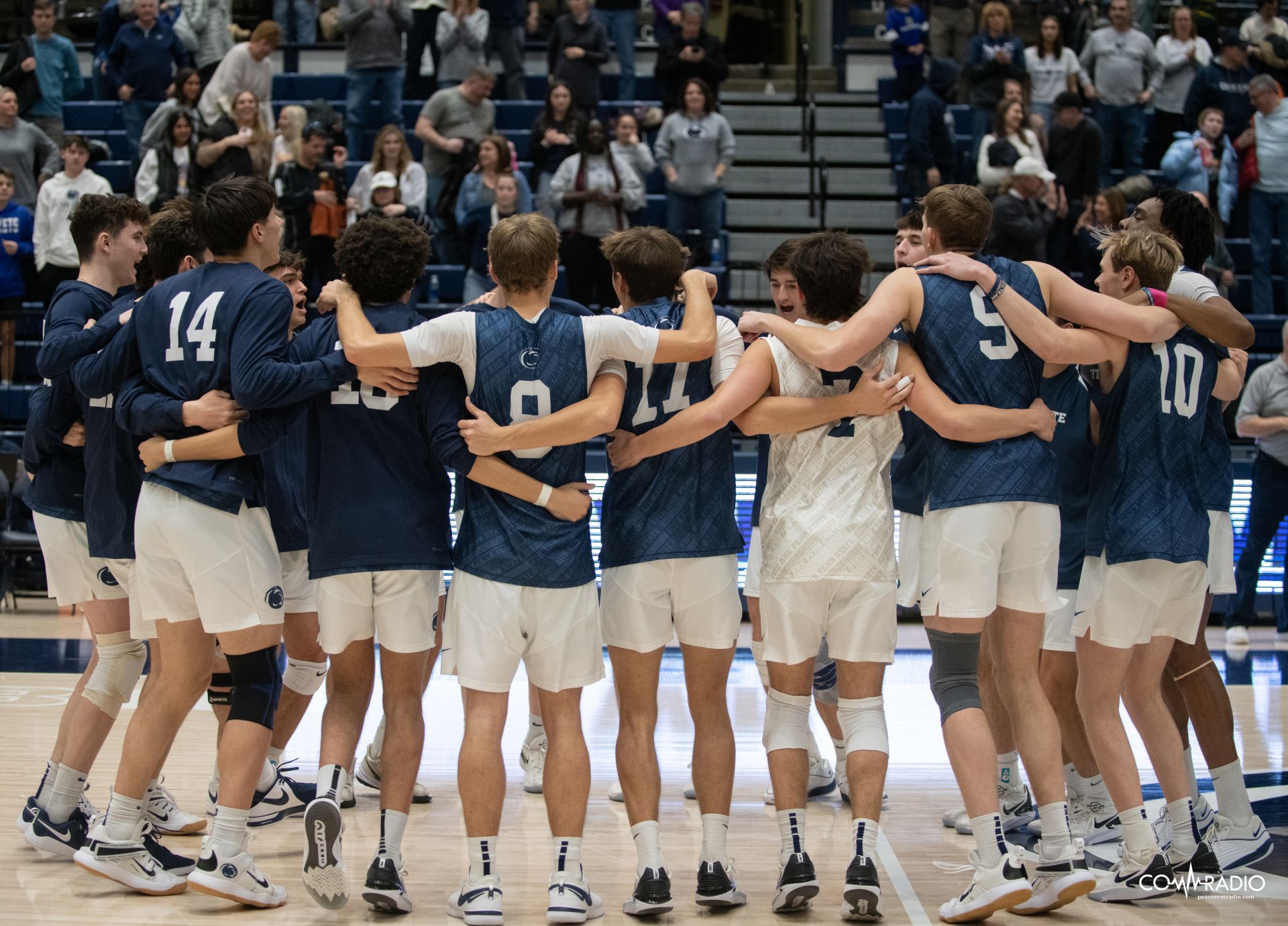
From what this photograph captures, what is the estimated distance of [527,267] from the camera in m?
4.36

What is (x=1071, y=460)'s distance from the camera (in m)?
5.38

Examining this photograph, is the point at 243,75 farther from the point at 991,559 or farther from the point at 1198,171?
the point at 991,559

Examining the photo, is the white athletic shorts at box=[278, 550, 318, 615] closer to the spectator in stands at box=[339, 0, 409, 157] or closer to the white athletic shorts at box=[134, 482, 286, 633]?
the white athletic shorts at box=[134, 482, 286, 633]

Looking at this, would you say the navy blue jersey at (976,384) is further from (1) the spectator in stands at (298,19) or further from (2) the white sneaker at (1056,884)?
(1) the spectator in stands at (298,19)

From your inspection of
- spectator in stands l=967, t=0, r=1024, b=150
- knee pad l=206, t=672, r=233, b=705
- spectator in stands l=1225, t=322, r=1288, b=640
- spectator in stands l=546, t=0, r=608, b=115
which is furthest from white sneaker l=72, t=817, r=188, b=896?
spectator in stands l=967, t=0, r=1024, b=150

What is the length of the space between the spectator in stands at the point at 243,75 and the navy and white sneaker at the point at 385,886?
9.55 m

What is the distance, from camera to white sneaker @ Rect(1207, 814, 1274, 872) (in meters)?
5.02

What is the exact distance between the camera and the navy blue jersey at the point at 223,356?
4352mm

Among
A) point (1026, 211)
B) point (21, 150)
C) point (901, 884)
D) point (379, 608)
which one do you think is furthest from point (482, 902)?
point (21, 150)

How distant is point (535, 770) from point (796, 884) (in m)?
1.92

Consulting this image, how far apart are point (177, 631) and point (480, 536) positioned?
3.58 feet

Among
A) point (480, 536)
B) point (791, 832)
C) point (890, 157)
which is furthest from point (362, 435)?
point (890, 157)

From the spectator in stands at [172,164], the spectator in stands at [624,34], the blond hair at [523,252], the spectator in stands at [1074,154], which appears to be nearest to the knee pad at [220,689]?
the blond hair at [523,252]

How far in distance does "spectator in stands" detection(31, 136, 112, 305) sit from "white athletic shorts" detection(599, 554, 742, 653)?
9.02m
